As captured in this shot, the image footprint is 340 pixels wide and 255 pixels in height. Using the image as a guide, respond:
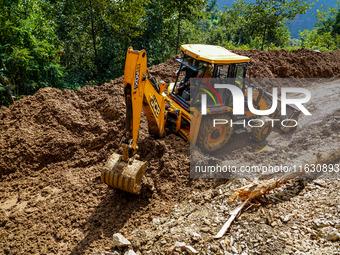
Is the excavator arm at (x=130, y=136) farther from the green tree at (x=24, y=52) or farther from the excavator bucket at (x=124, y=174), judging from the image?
the green tree at (x=24, y=52)

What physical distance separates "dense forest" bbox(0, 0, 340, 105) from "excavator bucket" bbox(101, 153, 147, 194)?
239 inches

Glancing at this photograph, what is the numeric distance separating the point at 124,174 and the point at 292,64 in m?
11.6

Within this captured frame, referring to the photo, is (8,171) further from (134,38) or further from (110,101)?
(134,38)

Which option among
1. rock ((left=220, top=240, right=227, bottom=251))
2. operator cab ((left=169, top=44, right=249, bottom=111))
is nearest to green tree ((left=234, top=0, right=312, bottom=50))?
operator cab ((left=169, top=44, right=249, bottom=111))

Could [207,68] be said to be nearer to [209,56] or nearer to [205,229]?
[209,56]

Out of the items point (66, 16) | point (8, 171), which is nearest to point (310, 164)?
point (8, 171)

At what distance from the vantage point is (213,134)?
6.31 meters

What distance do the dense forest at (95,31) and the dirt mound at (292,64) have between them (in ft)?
7.73

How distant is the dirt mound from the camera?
464 inches

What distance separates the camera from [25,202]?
509cm

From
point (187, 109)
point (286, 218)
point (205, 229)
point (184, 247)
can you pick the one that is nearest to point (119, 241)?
point (184, 247)

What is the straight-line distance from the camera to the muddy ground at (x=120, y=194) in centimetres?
399

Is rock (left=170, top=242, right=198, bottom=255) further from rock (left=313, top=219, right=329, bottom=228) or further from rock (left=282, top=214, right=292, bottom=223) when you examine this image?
rock (left=313, top=219, right=329, bottom=228)

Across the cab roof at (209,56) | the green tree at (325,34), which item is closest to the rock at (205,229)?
the cab roof at (209,56)
